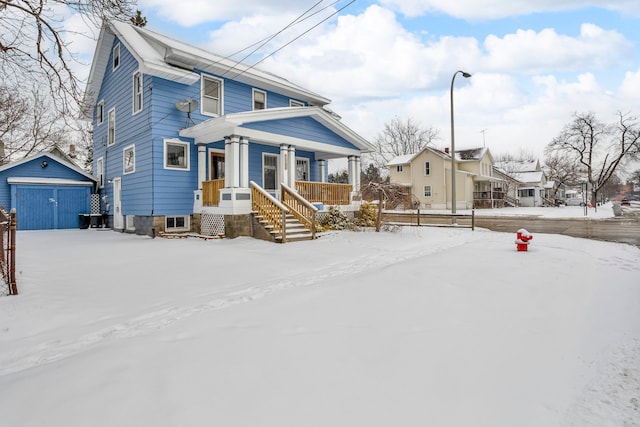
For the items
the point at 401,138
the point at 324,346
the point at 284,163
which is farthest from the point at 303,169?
the point at 401,138

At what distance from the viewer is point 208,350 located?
3062 mm

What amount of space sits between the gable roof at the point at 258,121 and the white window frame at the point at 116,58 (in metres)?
5.46

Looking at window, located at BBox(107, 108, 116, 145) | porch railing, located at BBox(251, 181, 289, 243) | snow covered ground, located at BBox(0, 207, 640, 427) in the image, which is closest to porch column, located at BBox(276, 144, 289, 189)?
porch railing, located at BBox(251, 181, 289, 243)

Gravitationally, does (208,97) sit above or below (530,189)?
above

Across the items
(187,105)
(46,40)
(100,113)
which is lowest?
(46,40)

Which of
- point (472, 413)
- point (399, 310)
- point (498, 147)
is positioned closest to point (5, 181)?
point (399, 310)

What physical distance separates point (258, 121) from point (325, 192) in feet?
12.4

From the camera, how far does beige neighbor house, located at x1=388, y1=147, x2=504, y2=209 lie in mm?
36562

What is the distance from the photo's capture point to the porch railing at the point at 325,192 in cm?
1322

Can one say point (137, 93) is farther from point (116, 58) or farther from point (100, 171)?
point (100, 171)

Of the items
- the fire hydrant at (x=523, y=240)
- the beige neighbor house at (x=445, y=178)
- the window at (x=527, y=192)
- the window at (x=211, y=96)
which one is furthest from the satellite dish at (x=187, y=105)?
the window at (x=527, y=192)

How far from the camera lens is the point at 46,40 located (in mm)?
6531

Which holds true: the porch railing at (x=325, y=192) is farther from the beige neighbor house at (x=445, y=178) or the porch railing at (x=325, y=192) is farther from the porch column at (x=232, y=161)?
the beige neighbor house at (x=445, y=178)

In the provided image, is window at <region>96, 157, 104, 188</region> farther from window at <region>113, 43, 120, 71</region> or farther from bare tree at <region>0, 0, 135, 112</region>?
bare tree at <region>0, 0, 135, 112</region>
